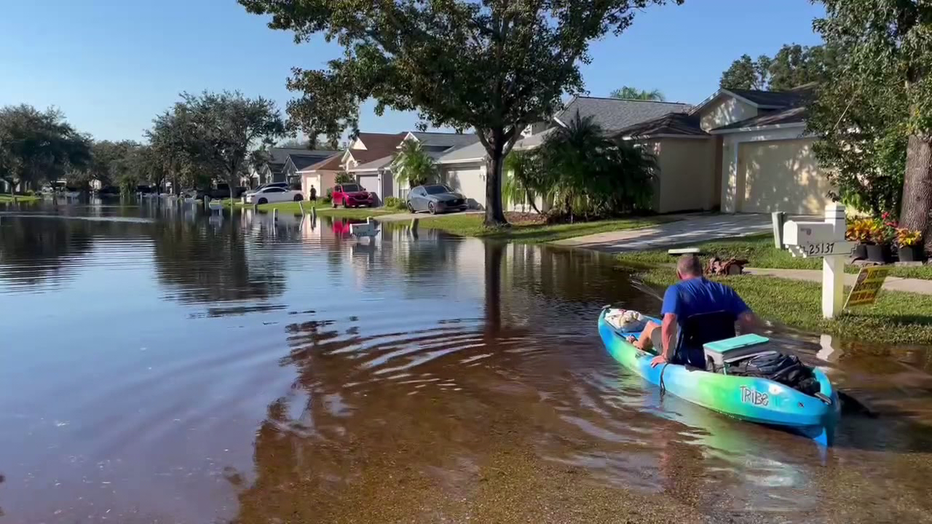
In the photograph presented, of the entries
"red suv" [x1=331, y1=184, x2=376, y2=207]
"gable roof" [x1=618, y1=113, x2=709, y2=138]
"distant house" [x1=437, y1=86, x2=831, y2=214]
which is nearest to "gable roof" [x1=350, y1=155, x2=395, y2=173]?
"red suv" [x1=331, y1=184, x2=376, y2=207]

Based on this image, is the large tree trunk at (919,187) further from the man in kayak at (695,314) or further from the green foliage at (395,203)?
the green foliage at (395,203)

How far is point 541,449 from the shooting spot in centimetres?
617

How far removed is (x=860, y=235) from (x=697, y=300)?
9740 mm

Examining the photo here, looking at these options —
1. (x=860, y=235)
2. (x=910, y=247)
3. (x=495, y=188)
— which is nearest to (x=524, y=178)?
(x=495, y=188)

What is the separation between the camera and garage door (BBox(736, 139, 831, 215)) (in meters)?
24.5

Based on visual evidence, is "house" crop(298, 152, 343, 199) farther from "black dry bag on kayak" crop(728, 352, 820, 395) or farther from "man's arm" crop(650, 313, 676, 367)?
"black dry bag on kayak" crop(728, 352, 820, 395)

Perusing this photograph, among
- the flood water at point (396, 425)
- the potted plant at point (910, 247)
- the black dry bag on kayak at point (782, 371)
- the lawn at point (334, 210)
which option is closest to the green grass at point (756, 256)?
the potted plant at point (910, 247)

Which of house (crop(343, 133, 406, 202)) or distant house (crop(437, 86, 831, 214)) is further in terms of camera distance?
house (crop(343, 133, 406, 202))

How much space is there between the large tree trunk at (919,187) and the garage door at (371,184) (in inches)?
1631

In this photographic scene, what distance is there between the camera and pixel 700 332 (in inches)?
290

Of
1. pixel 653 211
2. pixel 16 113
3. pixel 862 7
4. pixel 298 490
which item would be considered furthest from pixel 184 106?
pixel 298 490

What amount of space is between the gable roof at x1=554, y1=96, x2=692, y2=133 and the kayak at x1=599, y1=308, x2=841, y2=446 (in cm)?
2758

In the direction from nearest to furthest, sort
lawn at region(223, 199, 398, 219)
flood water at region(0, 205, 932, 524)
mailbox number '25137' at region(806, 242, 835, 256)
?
1. flood water at region(0, 205, 932, 524)
2. mailbox number '25137' at region(806, 242, 835, 256)
3. lawn at region(223, 199, 398, 219)

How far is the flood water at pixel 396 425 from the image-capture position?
17.0ft
